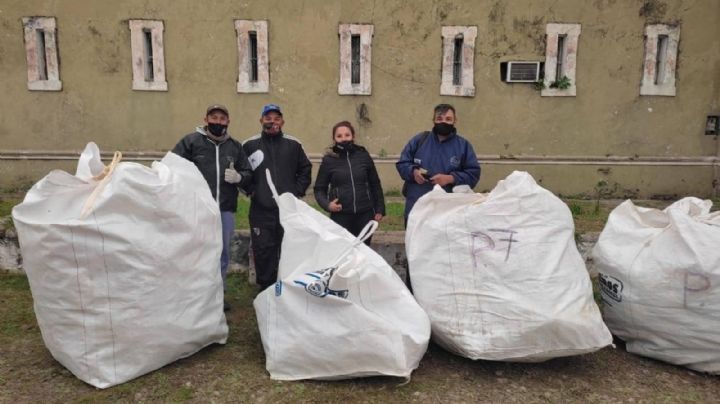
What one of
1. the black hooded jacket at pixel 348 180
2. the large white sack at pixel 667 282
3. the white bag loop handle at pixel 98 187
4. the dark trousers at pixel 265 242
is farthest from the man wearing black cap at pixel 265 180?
the large white sack at pixel 667 282

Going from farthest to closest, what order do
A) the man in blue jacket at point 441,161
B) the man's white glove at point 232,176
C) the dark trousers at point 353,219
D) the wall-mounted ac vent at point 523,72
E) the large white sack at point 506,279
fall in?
the wall-mounted ac vent at point 523,72
the dark trousers at point 353,219
the man in blue jacket at point 441,161
the man's white glove at point 232,176
the large white sack at point 506,279

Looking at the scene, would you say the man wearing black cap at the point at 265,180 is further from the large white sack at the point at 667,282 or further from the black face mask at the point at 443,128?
the large white sack at the point at 667,282

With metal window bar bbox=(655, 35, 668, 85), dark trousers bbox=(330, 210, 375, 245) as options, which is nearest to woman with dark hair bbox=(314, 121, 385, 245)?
dark trousers bbox=(330, 210, 375, 245)

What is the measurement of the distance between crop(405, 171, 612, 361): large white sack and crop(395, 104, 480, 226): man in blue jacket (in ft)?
1.93

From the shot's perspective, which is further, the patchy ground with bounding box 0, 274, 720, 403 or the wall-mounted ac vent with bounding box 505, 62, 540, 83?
the wall-mounted ac vent with bounding box 505, 62, 540, 83

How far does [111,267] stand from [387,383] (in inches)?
53.8

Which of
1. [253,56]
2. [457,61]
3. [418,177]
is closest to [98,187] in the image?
[418,177]

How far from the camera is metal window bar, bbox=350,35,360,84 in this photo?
791 centimetres

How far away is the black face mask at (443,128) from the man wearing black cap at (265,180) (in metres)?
0.95

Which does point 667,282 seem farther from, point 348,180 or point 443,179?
point 348,180

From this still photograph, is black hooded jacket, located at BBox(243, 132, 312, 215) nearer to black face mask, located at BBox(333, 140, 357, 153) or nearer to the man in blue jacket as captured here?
black face mask, located at BBox(333, 140, 357, 153)

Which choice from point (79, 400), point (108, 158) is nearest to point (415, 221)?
point (79, 400)

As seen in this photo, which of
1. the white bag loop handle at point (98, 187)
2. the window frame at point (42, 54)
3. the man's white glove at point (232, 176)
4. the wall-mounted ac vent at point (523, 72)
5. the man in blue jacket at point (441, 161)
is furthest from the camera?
the wall-mounted ac vent at point (523, 72)

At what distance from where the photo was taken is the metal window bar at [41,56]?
777 cm
